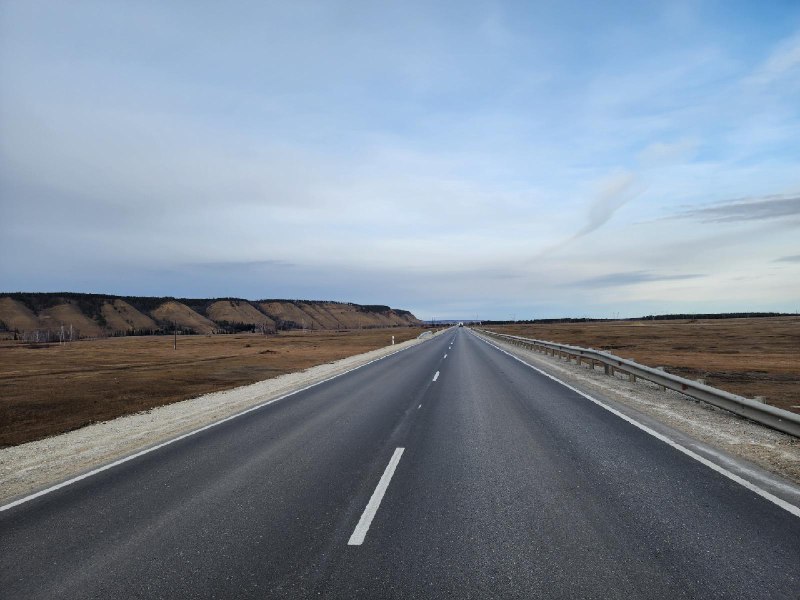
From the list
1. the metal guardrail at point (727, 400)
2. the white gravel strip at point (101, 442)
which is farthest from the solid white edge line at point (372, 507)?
the metal guardrail at point (727, 400)

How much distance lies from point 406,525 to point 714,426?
7.08 metres

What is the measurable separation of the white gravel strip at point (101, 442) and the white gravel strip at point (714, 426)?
921cm

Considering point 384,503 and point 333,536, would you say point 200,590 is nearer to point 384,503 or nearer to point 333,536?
point 333,536

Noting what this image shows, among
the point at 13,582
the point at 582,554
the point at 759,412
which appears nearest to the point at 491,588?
the point at 582,554

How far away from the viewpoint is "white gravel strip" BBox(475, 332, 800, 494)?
249 inches

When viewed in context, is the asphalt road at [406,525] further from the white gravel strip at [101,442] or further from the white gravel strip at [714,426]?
the white gravel strip at [714,426]

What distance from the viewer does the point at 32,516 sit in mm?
4777

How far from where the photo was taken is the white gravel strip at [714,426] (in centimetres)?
634

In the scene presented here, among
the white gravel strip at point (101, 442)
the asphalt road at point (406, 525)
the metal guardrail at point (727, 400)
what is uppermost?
the metal guardrail at point (727, 400)

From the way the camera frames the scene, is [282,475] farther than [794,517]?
Yes

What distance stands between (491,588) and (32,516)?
479 centimetres

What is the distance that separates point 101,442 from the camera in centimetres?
816

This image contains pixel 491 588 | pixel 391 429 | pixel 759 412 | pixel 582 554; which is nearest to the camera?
pixel 491 588

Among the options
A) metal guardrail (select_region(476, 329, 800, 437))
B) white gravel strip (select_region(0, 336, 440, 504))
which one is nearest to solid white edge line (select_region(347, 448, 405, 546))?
white gravel strip (select_region(0, 336, 440, 504))
